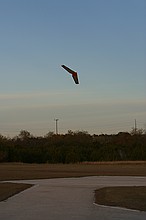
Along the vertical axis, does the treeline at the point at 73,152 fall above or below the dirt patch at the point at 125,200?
above

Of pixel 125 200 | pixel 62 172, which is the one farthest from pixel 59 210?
pixel 62 172

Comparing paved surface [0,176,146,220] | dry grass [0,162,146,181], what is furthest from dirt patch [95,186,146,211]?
dry grass [0,162,146,181]

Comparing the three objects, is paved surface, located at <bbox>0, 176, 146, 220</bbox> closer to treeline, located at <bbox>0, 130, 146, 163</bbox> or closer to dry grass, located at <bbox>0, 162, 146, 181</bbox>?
dry grass, located at <bbox>0, 162, 146, 181</bbox>

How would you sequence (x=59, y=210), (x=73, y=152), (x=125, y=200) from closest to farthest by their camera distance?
(x=59, y=210)
(x=125, y=200)
(x=73, y=152)

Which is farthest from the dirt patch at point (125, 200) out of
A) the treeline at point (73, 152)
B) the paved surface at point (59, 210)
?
the treeline at point (73, 152)

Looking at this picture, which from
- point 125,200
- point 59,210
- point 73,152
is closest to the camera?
point 59,210

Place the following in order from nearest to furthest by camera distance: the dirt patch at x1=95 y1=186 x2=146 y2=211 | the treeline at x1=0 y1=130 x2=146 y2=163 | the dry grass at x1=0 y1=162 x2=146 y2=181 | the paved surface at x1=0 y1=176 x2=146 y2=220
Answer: the paved surface at x1=0 y1=176 x2=146 y2=220 → the dirt patch at x1=95 y1=186 x2=146 y2=211 → the dry grass at x1=0 y1=162 x2=146 y2=181 → the treeline at x1=0 y1=130 x2=146 y2=163

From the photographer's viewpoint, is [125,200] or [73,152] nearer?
[125,200]

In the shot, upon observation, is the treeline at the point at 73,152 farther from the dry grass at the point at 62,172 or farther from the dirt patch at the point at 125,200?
the dirt patch at the point at 125,200

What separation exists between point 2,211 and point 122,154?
200 feet

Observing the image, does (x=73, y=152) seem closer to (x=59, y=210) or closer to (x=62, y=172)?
(x=62, y=172)

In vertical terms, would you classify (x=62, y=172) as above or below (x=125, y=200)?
above

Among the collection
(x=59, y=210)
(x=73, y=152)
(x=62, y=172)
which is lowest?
(x=59, y=210)

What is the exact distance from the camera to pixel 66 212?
571 inches
